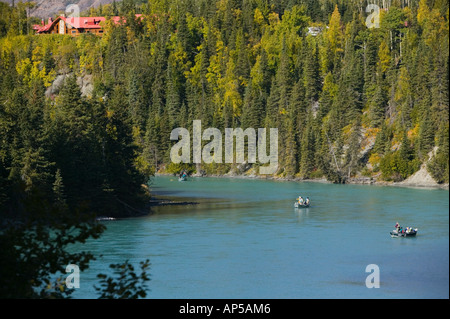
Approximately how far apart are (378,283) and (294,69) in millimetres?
140551

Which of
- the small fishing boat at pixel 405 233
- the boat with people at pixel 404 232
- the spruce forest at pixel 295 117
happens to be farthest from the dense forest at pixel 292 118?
the small fishing boat at pixel 405 233

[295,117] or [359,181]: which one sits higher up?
[295,117]

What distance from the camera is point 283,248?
65.8 m

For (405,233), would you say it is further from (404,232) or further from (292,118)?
(292,118)

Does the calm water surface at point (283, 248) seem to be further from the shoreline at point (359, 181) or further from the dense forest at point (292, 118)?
the shoreline at point (359, 181)

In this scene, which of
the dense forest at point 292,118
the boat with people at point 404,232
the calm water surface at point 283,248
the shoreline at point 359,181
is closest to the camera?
the calm water surface at point 283,248

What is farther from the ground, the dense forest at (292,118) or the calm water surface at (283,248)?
the dense forest at (292,118)

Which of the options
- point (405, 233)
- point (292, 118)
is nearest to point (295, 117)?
point (292, 118)

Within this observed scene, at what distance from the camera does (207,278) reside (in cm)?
5347

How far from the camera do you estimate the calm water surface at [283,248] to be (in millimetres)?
50469

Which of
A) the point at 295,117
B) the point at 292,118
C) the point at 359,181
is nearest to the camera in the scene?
the point at 359,181

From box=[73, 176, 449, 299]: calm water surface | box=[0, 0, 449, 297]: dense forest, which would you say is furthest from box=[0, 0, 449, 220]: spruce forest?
box=[73, 176, 449, 299]: calm water surface
